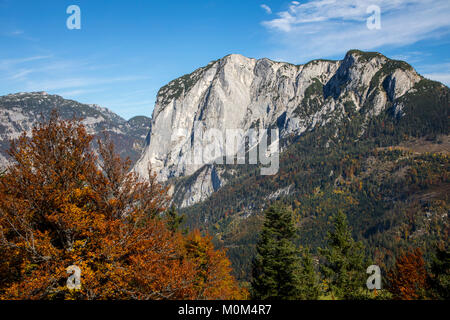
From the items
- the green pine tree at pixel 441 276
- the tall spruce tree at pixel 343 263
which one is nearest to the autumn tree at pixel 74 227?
the tall spruce tree at pixel 343 263

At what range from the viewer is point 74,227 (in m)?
14.5

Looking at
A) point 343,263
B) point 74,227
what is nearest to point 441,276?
point 343,263

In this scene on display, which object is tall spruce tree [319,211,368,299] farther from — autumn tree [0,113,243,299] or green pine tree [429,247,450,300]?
autumn tree [0,113,243,299]

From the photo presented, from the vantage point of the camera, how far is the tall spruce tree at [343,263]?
106 feet

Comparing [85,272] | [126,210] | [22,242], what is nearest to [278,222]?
[126,210]

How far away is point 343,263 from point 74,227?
101ft

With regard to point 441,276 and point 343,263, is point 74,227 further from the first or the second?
point 441,276

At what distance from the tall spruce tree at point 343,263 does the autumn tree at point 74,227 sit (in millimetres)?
23098

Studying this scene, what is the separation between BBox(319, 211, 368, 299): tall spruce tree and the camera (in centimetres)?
3234

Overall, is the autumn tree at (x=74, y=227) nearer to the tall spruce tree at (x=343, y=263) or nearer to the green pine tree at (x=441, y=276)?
the tall spruce tree at (x=343, y=263)
